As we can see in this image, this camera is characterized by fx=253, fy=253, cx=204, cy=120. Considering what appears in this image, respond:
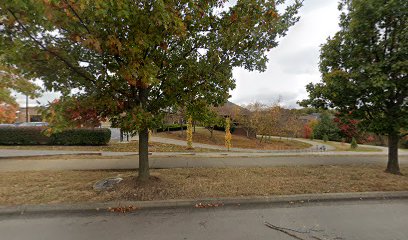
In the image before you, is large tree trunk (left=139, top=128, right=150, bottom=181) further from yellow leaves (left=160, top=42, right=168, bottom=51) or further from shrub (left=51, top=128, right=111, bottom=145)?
shrub (left=51, top=128, right=111, bottom=145)

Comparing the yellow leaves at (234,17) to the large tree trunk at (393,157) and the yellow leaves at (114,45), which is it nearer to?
the yellow leaves at (114,45)

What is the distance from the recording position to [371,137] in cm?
2727

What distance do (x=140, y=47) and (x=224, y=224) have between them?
3.64 metres

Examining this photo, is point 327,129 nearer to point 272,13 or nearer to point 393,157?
point 393,157

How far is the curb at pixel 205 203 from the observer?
188 inches

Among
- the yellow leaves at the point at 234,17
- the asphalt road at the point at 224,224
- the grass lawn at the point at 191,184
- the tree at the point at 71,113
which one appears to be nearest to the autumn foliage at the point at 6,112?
the grass lawn at the point at 191,184

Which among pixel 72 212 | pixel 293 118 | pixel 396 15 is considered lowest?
pixel 72 212

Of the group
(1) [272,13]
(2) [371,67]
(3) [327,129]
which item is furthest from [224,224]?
(3) [327,129]

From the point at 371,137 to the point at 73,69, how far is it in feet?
99.9

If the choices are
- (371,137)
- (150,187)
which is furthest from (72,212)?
(371,137)

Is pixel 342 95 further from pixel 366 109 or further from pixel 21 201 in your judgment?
pixel 21 201

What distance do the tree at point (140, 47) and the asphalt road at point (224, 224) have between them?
183cm

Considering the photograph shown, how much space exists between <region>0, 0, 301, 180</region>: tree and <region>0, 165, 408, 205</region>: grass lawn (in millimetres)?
914

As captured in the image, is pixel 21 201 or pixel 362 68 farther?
pixel 362 68
